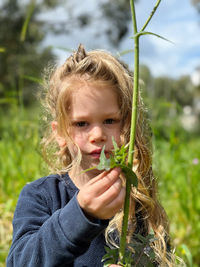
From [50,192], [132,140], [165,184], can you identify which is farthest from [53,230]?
[165,184]

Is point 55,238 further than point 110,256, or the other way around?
point 55,238

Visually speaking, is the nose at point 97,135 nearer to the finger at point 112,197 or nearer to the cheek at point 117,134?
the cheek at point 117,134

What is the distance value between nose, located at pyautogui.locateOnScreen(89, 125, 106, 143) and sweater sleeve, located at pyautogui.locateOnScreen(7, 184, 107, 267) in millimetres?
255

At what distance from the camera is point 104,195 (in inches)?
25.5

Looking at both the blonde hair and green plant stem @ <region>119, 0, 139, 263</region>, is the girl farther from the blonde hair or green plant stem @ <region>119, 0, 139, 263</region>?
green plant stem @ <region>119, 0, 139, 263</region>

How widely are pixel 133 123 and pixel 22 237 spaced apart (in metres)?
0.50

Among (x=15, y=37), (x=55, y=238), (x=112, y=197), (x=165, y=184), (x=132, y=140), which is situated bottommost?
(x=165, y=184)

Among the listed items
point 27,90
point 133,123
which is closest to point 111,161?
point 133,123

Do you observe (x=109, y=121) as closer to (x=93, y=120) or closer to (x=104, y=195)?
(x=93, y=120)

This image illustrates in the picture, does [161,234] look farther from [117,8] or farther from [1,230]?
[117,8]

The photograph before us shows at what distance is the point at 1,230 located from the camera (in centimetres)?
179

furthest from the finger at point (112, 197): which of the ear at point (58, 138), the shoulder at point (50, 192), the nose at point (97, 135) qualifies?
the ear at point (58, 138)

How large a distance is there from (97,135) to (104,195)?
375mm

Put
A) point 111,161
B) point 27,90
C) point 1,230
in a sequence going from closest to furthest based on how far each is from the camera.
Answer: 1. point 111,161
2. point 1,230
3. point 27,90
